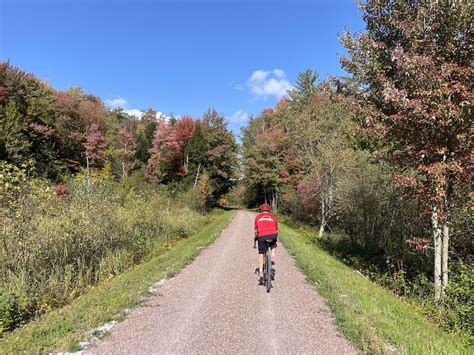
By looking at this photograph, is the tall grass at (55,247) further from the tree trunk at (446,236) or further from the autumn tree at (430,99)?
the tree trunk at (446,236)

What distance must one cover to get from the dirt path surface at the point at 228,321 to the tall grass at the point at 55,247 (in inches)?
103

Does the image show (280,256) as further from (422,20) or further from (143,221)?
(422,20)

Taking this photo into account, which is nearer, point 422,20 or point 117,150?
point 422,20

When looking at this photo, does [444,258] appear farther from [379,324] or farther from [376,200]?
[376,200]

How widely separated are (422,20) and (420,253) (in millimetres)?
7796

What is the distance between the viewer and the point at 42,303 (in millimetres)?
7719

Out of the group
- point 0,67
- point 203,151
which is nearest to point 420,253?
point 203,151

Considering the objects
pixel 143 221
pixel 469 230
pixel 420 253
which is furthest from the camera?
pixel 143 221

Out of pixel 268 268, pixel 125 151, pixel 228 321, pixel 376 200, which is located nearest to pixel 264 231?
pixel 268 268

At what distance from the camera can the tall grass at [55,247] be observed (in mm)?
7723

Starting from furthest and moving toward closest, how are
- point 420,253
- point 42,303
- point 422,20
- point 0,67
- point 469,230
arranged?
point 0,67, point 420,253, point 469,230, point 422,20, point 42,303

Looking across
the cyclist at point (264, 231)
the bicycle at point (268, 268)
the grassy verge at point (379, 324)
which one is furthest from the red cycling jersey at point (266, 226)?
the grassy verge at point (379, 324)

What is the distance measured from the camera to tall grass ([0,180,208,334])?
772 cm

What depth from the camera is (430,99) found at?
311 inches
